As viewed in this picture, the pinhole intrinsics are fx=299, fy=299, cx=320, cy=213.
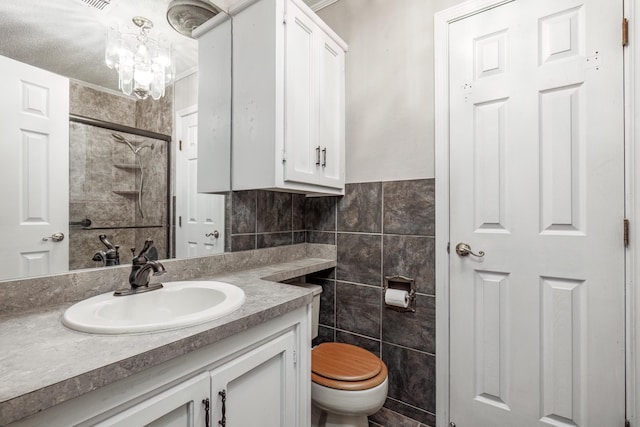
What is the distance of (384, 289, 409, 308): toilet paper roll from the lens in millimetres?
1553

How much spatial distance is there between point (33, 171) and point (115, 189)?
0.24m

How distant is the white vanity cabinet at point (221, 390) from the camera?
23.5 inches

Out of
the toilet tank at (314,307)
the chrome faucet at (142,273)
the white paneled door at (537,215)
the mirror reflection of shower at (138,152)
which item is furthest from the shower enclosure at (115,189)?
the white paneled door at (537,215)

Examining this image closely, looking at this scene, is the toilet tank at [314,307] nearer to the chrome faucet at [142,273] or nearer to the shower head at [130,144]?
the chrome faucet at [142,273]

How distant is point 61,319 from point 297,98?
1226 millimetres

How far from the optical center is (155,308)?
3.54ft

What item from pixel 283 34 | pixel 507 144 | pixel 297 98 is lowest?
pixel 507 144

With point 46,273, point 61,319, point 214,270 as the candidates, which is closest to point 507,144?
point 214,270

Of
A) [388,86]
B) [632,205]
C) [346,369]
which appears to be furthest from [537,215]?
[346,369]

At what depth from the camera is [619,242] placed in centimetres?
116

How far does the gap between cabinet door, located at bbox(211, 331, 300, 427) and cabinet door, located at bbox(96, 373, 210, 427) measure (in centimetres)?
4

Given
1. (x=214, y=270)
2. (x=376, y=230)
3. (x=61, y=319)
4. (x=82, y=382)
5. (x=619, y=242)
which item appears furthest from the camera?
(x=376, y=230)

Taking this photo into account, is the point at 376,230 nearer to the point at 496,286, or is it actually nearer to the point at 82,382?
the point at 496,286

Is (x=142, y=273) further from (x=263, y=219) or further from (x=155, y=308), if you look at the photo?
(x=263, y=219)
